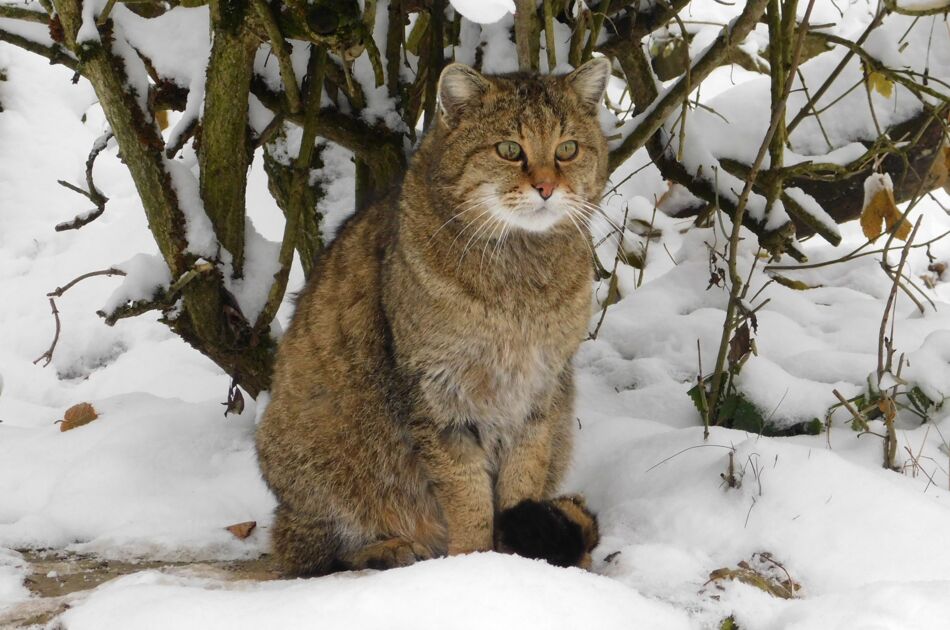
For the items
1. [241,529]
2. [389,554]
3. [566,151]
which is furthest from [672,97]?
[241,529]

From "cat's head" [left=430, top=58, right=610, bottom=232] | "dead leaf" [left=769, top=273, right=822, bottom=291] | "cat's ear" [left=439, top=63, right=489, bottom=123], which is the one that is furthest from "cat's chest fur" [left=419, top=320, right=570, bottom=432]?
"dead leaf" [left=769, top=273, right=822, bottom=291]

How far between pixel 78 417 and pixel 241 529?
3.40 feet

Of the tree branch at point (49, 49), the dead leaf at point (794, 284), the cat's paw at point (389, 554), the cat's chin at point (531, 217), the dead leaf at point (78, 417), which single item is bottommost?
the cat's paw at point (389, 554)

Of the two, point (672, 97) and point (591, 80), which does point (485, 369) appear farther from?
point (672, 97)

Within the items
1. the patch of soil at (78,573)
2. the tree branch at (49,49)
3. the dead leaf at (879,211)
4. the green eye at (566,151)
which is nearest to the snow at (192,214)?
the tree branch at (49,49)

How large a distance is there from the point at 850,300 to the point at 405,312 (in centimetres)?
256

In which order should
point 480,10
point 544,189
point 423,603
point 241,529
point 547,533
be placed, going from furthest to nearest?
point 241,529
point 544,189
point 547,533
point 480,10
point 423,603

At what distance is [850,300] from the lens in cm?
443

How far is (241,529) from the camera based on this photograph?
341 cm

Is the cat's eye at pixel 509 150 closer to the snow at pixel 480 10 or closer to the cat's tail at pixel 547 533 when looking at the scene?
the snow at pixel 480 10

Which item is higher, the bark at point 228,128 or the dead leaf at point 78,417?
the bark at point 228,128

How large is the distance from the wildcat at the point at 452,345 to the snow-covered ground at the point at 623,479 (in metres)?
0.38

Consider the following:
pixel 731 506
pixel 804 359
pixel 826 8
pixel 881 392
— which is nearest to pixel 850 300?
pixel 804 359

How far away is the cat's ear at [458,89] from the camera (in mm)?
2729
